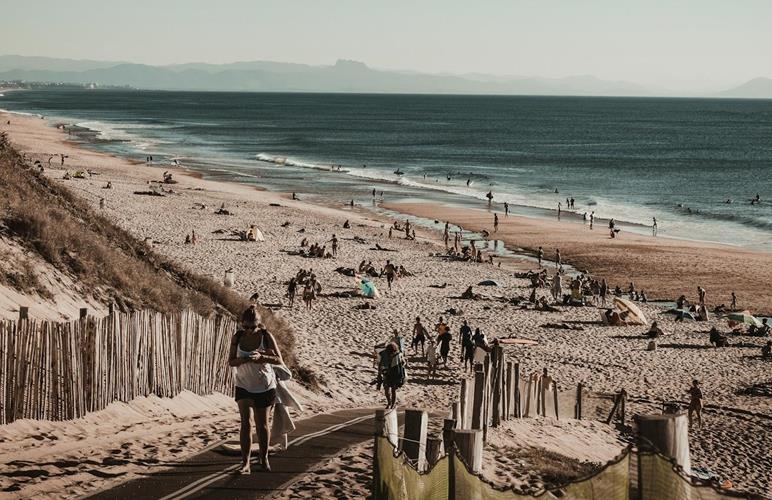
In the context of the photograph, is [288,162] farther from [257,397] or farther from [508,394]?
[257,397]

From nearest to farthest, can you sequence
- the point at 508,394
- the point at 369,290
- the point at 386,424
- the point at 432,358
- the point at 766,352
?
the point at 386,424, the point at 508,394, the point at 432,358, the point at 766,352, the point at 369,290

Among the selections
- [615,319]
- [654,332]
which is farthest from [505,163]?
[654,332]

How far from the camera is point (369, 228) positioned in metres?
47.4

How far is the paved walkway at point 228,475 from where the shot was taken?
7906 millimetres

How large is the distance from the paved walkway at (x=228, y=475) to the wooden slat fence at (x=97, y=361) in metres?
1.96

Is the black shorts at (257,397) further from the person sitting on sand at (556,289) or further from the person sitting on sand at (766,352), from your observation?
the person sitting on sand at (556,289)

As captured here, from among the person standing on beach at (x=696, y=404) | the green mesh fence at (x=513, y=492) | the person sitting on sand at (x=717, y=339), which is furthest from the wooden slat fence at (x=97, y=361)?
the person sitting on sand at (x=717, y=339)

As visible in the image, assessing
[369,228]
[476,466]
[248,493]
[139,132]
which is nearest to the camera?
[476,466]

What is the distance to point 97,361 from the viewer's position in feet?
34.5

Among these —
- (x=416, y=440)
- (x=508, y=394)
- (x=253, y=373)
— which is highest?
(x=253, y=373)

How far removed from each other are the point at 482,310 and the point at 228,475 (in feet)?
70.0

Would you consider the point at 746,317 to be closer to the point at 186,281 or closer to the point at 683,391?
the point at 683,391

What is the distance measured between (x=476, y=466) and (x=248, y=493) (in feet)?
7.40

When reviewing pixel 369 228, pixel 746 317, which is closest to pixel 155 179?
pixel 369 228
